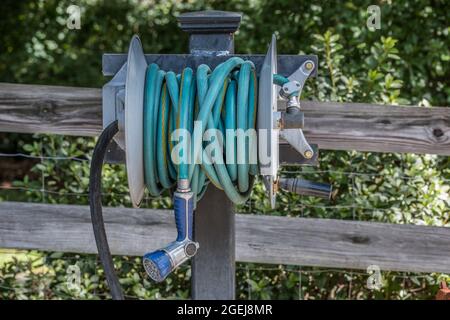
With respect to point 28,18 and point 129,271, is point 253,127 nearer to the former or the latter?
point 129,271

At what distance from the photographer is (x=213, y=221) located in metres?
2.14

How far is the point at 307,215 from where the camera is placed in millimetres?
3240

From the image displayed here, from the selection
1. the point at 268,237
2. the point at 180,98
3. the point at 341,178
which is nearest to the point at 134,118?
the point at 180,98

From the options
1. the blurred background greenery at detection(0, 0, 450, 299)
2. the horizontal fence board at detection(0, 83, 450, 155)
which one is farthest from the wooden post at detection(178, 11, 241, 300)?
the blurred background greenery at detection(0, 0, 450, 299)

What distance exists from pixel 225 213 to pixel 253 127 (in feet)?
1.17

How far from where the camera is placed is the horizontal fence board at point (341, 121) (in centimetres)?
261

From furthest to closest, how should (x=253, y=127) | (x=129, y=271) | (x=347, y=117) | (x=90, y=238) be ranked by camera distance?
(x=129, y=271) < (x=90, y=238) < (x=347, y=117) < (x=253, y=127)

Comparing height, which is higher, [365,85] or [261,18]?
[261,18]

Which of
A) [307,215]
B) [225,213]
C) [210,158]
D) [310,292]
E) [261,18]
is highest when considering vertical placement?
[261,18]

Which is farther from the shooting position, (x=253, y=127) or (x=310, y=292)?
(x=310, y=292)

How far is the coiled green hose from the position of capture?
1.84m

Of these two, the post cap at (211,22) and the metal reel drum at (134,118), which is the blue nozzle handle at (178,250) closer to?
the metal reel drum at (134,118)

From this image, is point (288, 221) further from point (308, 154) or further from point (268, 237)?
point (308, 154)

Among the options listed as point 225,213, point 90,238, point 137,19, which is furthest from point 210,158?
point 137,19
